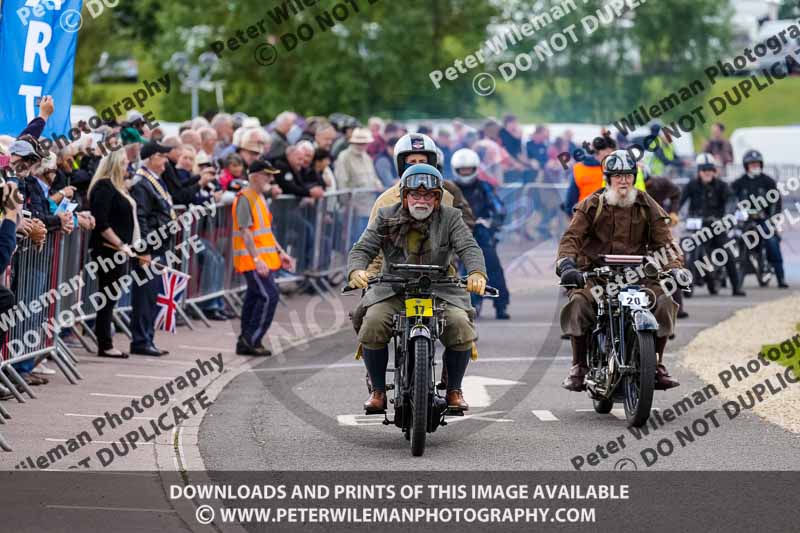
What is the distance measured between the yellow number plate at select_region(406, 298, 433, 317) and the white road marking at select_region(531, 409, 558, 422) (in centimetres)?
200

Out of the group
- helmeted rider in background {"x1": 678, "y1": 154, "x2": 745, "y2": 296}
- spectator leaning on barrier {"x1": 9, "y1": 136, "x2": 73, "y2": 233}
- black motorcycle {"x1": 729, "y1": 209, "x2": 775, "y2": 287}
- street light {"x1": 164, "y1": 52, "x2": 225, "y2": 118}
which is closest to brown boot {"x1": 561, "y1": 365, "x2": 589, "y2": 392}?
spectator leaning on barrier {"x1": 9, "y1": 136, "x2": 73, "y2": 233}

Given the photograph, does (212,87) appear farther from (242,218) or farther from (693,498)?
(693,498)

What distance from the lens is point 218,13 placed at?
47.0 m

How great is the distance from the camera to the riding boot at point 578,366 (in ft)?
40.5

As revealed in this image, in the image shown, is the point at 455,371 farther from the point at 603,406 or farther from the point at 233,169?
the point at 233,169

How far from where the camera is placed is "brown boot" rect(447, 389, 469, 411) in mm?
10695

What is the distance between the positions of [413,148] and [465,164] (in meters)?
6.56

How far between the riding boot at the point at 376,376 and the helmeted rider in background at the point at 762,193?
14.3 metres

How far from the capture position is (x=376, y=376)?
10.9 m

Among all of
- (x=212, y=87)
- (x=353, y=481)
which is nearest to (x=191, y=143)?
(x=353, y=481)

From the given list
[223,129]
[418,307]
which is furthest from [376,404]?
[223,129]

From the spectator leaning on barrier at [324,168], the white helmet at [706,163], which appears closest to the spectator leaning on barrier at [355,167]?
the spectator leaning on barrier at [324,168]

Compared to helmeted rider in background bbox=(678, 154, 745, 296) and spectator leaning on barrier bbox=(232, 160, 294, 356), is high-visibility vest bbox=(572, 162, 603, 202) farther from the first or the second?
helmeted rider in background bbox=(678, 154, 745, 296)

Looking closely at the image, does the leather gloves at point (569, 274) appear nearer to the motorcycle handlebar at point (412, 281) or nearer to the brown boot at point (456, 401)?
the motorcycle handlebar at point (412, 281)
